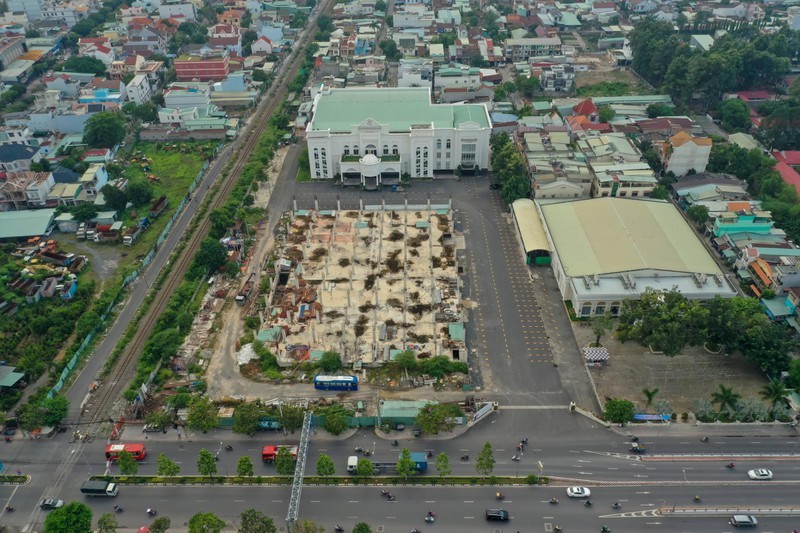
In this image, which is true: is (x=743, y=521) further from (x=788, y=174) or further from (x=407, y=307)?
(x=788, y=174)

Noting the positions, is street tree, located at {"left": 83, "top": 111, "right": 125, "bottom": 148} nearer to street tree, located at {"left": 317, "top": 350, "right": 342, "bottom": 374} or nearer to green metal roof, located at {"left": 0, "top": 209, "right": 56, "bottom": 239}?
green metal roof, located at {"left": 0, "top": 209, "right": 56, "bottom": 239}

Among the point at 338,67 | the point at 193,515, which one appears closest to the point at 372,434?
the point at 193,515

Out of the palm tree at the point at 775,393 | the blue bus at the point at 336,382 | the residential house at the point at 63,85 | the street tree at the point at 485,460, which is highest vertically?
the residential house at the point at 63,85

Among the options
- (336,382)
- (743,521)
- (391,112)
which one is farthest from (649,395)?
(391,112)

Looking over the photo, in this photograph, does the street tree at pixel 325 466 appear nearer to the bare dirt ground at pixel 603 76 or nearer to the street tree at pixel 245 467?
the street tree at pixel 245 467

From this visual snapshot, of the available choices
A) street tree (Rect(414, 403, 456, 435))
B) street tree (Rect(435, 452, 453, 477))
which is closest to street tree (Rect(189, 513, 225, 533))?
street tree (Rect(435, 452, 453, 477))

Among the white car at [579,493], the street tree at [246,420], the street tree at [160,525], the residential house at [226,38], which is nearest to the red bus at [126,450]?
the street tree at [246,420]
